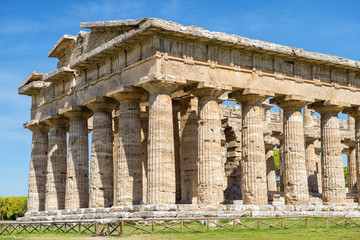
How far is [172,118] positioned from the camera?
36.5 meters

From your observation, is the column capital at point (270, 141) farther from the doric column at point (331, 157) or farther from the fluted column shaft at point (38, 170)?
the fluted column shaft at point (38, 170)

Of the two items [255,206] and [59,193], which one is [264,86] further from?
[59,193]

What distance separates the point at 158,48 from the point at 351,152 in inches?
1231

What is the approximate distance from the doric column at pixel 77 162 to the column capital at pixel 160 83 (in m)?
8.26

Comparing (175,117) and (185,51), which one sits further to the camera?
(175,117)

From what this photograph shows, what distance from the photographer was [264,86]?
35.8 metres

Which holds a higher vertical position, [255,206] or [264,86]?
[264,86]

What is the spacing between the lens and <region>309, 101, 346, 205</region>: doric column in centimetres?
3841

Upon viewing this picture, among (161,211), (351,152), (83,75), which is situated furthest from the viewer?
(351,152)

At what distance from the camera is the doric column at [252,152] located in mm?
34500

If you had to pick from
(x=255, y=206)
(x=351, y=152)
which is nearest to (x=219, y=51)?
(x=255, y=206)

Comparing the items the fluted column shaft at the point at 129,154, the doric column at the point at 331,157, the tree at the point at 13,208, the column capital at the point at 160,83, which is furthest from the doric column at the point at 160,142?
the tree at the point at 13,208

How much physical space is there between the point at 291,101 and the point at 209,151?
7.20 meters

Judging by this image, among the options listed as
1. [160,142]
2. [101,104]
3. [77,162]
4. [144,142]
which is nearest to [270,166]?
[144,142]
